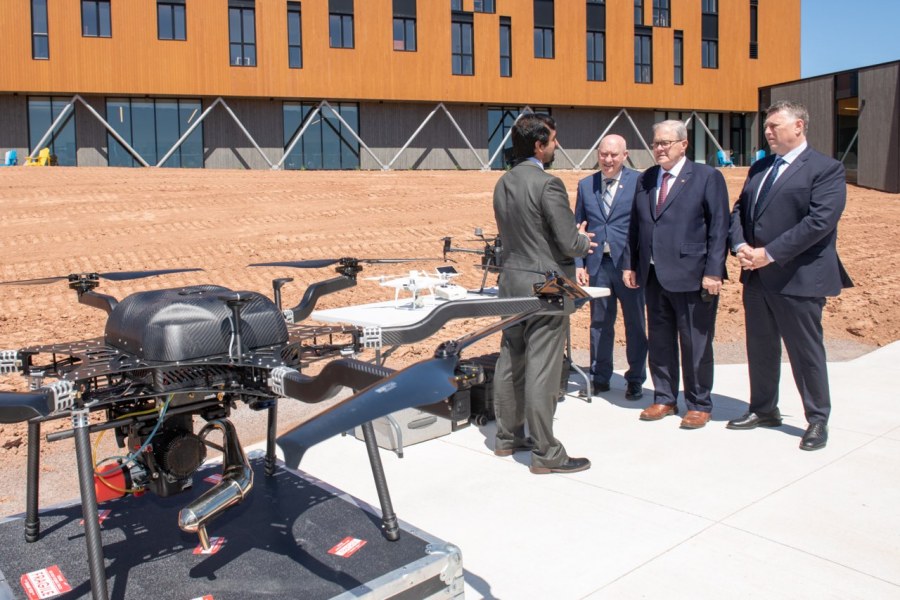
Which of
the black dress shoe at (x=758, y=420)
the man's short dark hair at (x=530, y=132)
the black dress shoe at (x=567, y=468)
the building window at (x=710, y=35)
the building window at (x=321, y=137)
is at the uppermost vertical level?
the building window at (x=710, y=35)

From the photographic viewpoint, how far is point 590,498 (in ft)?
13.9

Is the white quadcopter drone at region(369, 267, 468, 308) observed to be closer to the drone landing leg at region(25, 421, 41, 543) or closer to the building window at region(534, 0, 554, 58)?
the drone landing leg at region(25, 421, 41, 543)

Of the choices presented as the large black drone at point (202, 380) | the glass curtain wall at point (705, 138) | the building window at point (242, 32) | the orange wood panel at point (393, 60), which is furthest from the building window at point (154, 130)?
the large black drone at point (202, 380)

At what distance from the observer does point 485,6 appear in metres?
32.4

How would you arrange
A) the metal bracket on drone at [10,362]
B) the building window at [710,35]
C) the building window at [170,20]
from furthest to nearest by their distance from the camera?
the building window at [710,35], the building window at [170,20], the metal bracket on drone at [10,362]

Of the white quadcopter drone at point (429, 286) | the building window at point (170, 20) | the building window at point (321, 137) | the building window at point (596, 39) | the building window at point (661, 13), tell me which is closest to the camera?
the white quadcopter drone at point (429, 286)

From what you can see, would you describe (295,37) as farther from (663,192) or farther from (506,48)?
(663,192)

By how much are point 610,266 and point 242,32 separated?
26.0 m

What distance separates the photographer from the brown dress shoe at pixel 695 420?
5.38m

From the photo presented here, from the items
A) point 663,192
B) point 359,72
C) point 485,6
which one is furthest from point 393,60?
point 663,192

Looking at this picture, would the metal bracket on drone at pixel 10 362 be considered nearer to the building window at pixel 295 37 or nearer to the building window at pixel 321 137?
the building window at pixel 295 37

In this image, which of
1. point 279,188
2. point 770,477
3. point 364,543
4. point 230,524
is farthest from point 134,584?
point 279,188

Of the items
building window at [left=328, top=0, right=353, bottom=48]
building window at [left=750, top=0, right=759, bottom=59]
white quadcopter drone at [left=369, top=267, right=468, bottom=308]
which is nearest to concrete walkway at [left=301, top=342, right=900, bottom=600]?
white quadcopter drone at [left=369, top=267, right=468, bottom=308]

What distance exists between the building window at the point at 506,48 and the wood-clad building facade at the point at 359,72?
52 mm
